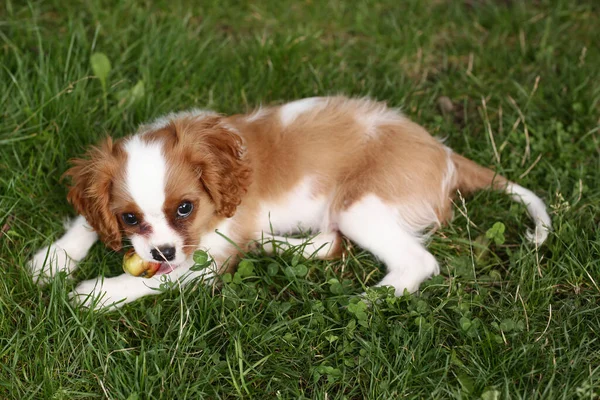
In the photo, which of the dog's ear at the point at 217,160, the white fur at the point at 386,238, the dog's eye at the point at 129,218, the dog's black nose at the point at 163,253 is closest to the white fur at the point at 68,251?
the dog's eye at the point at 129,218

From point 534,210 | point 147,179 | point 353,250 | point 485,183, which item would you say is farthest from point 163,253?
point 534,210

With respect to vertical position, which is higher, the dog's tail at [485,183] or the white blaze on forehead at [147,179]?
the white blaze on forehead at [147,179]

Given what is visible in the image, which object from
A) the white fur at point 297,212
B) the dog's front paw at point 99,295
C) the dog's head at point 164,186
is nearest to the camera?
the dog's head at point 164,186

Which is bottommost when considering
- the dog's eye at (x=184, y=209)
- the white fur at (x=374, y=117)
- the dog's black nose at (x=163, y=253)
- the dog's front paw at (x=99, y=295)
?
the dog's front paw at (x=99, y=295)

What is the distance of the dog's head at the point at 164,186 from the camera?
2.91 metres

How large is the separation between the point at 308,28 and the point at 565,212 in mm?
2275

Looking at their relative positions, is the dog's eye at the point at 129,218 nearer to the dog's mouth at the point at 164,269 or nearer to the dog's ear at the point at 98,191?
the dog's ear at the point at 98,191

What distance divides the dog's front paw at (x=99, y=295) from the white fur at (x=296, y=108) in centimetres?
117

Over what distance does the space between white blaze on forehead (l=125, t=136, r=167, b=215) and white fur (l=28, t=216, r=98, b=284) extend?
58 cm

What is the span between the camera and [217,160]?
3094 millimetres

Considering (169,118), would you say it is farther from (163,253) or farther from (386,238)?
(386,238)

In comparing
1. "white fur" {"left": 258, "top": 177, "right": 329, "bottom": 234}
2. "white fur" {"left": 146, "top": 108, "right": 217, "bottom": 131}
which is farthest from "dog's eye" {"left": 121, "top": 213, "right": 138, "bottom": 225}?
"white fur" {"left": 258, "top": 177, "right": 329, "bottom": 234}

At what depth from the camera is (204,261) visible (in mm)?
3061

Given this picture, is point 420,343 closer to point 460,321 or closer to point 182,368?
point 460,321
